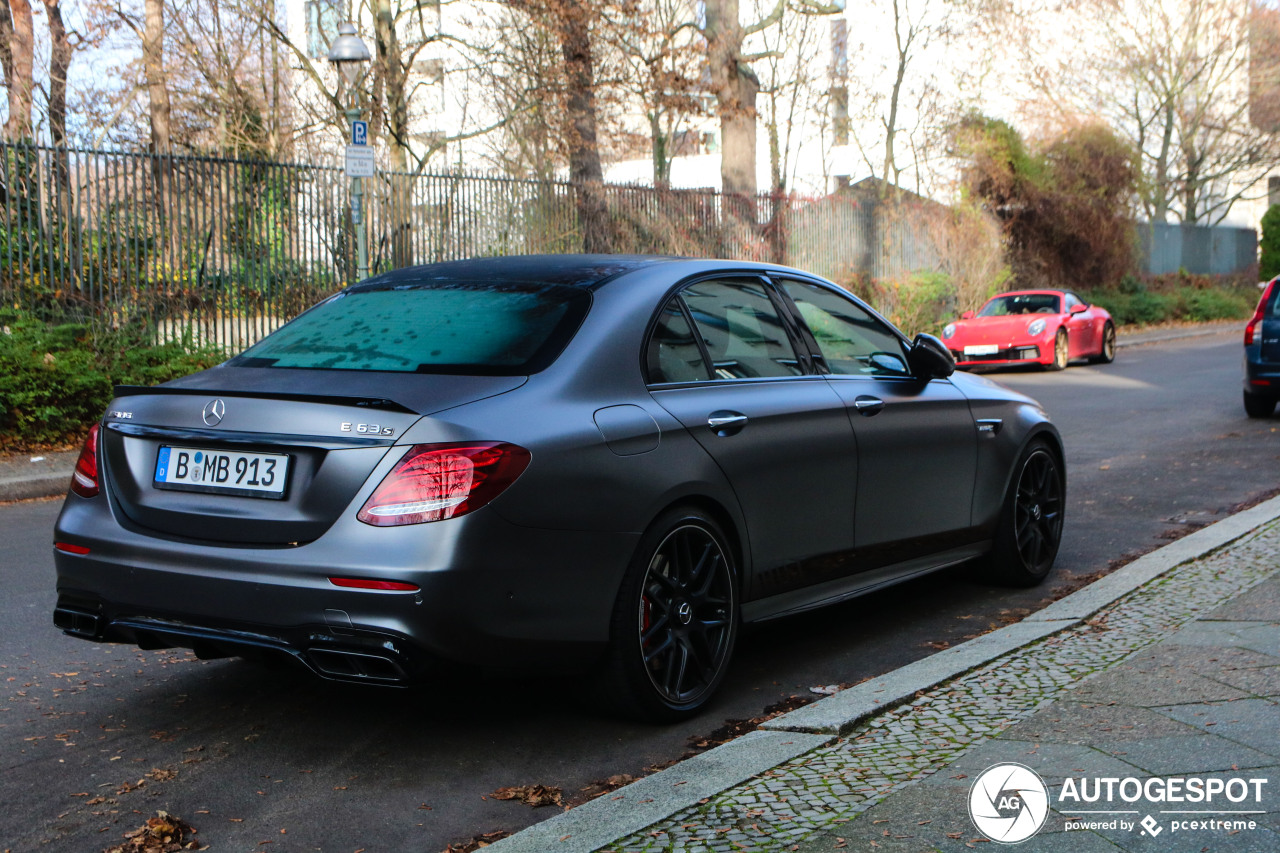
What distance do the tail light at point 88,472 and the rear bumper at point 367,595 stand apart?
0.14 meters

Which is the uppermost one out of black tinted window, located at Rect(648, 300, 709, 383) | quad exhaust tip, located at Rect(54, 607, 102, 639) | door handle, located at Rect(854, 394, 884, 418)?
black tinted window, located at Rect(648, 300, 709, 383)

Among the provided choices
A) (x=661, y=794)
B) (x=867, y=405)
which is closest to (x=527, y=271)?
(x=867, y=405)

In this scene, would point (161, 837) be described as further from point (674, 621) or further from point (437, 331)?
point (437, 331)

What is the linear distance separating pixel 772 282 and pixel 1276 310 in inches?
393

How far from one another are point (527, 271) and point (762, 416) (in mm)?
1007

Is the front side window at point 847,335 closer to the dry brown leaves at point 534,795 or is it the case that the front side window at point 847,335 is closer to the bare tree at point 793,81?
the dry brown leaves at point 534,795

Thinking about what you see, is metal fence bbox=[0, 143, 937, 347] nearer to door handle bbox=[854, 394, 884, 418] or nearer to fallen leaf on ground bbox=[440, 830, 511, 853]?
door handle bbox=[854, 394, 884, 418]

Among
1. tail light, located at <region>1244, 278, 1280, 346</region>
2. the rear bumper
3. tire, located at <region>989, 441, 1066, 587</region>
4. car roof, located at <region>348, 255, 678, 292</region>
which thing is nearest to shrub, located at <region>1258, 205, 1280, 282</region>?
tail light, located at <region>1244, 278, 1280, 346</region>

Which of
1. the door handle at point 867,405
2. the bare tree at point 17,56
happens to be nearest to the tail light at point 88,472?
the door handle at point 867,405

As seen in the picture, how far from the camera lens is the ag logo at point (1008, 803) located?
127 inches

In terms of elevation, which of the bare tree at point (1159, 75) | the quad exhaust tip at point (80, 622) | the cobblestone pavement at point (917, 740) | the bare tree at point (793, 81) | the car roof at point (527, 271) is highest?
the bare tree at point (1159, 75)

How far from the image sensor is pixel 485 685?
4.89 meters

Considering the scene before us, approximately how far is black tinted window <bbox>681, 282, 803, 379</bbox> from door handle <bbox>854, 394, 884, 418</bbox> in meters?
0.31

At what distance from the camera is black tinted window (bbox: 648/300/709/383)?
4.57m
